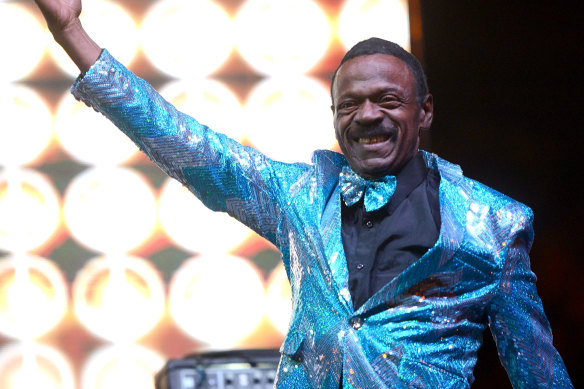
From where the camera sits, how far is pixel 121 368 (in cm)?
190

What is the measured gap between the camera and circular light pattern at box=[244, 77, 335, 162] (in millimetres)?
2021

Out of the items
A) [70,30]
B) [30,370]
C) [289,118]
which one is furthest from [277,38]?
[70,30]

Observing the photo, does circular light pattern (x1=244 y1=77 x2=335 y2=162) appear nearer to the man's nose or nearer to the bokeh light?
the bokeh light

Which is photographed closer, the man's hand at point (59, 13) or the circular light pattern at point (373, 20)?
the man's hand at point (59, 13)

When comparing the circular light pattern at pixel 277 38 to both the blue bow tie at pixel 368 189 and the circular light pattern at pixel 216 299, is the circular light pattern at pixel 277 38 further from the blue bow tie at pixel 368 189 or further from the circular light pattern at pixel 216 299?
the blue bow tie at pixel 368 189

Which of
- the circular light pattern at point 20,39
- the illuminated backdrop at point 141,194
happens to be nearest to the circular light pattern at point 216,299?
the illuminated backdrop at point 141,194

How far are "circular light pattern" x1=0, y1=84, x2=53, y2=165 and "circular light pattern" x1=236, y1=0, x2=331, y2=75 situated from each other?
0.49m

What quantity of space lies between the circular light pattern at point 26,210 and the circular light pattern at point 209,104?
353mm

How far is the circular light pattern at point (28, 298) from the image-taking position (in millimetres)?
1901

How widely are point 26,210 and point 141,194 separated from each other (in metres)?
0.26

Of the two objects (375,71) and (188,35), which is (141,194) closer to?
(188,35)

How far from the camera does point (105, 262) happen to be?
1.95 m

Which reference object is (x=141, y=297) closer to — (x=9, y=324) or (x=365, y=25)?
(x=9, y=324)

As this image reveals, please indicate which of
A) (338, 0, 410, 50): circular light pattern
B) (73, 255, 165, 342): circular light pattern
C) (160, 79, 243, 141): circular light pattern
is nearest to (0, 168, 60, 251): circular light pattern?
(73, 255, 165, 342): circular light pattern
